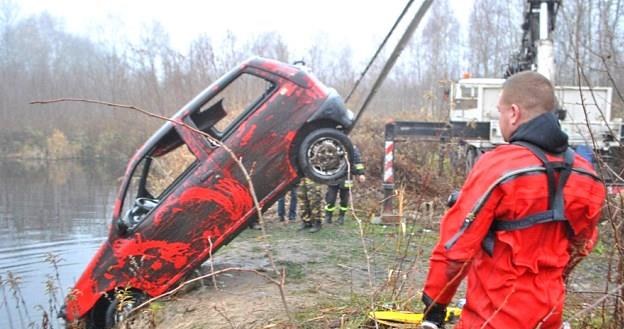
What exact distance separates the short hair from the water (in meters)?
3.84

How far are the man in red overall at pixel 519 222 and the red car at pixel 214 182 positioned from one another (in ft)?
10.1

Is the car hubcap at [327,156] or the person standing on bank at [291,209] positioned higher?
the car hubcap at [327,156]

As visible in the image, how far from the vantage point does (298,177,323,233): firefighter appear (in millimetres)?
8352

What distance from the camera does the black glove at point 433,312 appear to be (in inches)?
81.8

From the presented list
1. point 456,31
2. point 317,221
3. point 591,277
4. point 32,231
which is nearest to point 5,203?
point 32,231

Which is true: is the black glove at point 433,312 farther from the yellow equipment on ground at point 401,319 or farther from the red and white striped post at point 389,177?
the red and white striped post at point 389,177

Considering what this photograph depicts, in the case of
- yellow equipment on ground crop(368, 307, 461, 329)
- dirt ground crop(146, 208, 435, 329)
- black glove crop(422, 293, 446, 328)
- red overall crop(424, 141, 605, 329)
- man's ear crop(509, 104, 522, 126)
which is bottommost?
dirt ground crop(146, 208, 435, 329)

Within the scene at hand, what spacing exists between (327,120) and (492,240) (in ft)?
10.8

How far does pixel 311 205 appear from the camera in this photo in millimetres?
8469

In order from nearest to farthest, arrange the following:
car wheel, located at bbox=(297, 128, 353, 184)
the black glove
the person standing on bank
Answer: the black glove, car wheel, located at bbox=(297, 128, 353, 184), the person standing on bank

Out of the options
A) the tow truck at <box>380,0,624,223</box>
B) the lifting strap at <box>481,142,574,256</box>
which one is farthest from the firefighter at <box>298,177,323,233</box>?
the lifting strap at <box>481,142,574,256</box>

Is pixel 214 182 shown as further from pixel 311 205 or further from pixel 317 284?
pixel 311 205

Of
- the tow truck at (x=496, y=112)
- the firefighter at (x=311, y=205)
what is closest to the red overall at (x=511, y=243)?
the firefighter at (x=311, y=205)

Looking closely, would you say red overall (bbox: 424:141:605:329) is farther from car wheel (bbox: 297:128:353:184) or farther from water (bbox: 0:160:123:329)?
water (bbox: 0:160:123:329)
